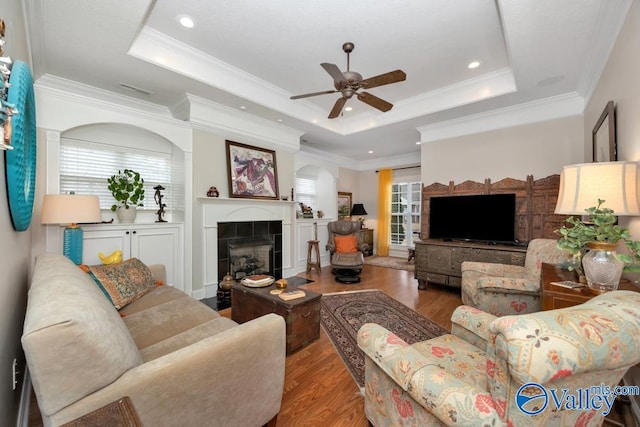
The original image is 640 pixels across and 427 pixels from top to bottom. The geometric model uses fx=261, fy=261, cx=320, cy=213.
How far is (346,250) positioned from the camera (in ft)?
16.2

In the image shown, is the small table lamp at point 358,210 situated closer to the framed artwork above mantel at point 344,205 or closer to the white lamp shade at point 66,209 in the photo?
the framed artwork above mantel at point 344,205

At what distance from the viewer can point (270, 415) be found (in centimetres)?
139

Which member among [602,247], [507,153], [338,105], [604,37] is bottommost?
[602,247]

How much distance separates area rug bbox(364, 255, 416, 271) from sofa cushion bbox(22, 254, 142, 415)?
16.8 ft

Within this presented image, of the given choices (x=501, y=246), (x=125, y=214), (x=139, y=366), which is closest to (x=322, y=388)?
(x=139, y=366)

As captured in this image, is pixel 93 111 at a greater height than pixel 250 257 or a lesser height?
greater

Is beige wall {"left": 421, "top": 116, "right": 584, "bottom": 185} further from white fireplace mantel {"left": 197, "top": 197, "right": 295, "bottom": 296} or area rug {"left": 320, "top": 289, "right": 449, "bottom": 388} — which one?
white fireplace mantel {"left": 197, "top": 197, "right": 295, "bottom": 296}

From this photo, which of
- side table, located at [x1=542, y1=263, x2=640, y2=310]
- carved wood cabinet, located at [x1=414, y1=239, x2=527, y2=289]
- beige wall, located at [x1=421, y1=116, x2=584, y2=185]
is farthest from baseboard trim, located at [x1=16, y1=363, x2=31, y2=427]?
beige wall, located at [x1=421, y1=116, x2=584, y2=185]

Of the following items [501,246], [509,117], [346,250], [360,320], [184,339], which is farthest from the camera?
[346,250]

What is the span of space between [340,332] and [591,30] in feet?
11.1

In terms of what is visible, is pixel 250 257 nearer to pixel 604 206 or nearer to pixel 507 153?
pixel 604 206

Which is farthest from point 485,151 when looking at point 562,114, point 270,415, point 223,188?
point 270,415

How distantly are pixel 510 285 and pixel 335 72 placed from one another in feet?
8.05

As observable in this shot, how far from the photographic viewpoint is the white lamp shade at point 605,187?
57.5 inches
